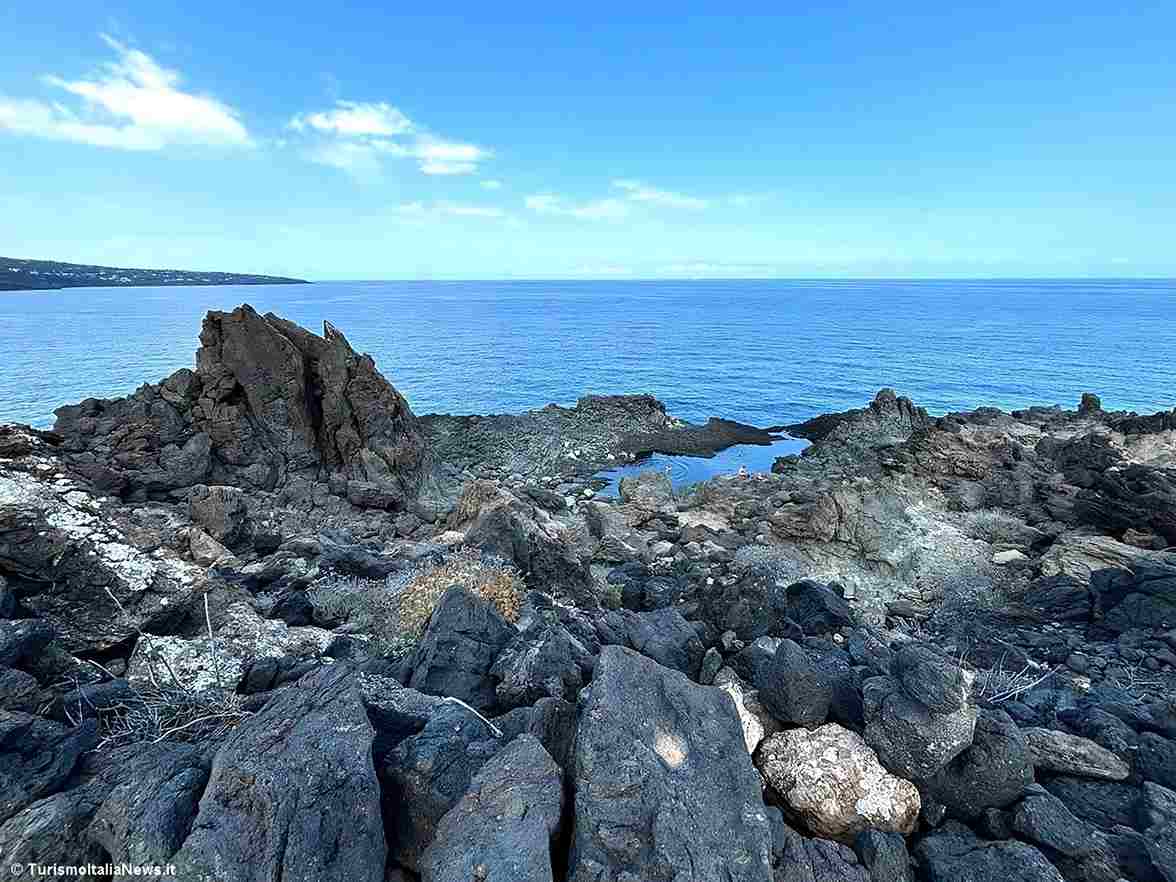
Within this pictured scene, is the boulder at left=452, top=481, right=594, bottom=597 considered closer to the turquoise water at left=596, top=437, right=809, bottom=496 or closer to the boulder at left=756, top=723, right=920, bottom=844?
the boulder at left=756, top=723, right=920, bottom=844

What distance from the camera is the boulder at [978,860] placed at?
4.52m

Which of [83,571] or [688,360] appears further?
[688,360]

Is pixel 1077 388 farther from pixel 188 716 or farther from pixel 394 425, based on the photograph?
pixel 188 716

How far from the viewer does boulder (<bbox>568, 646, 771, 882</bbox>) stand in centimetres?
374

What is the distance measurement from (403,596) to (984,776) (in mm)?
7975

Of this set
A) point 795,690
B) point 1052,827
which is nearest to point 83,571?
point 795,690

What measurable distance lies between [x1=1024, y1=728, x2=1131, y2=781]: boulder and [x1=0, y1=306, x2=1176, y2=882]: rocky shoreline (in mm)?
30

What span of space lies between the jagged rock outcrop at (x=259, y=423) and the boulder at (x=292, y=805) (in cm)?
1494

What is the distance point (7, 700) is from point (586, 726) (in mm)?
5351

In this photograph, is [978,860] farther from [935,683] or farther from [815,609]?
[815,609]

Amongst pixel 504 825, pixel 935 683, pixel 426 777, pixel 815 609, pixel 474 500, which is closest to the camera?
pixel 504 825

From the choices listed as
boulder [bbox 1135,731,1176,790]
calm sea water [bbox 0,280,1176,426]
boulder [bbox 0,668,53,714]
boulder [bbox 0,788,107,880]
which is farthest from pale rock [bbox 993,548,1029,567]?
calm sea water [bbox 0,280,1176,426]

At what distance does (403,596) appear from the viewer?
9.30 meters

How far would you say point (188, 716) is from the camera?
534 centimetres
